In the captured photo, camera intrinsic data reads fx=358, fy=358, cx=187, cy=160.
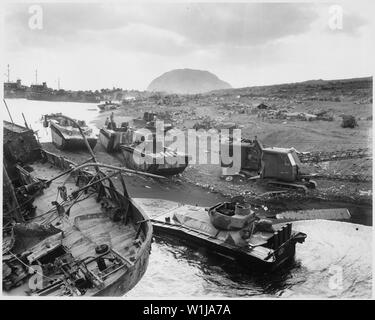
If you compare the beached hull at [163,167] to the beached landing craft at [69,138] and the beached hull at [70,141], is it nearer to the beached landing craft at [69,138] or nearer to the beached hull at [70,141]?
the beached hull at [70,141]

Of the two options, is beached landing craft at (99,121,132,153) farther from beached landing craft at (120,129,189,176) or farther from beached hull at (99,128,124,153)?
beached landing craft at (120,129,189,176)

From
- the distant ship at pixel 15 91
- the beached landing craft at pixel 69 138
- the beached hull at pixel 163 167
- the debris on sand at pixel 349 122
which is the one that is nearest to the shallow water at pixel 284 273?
the beached hull at pixel 163 167

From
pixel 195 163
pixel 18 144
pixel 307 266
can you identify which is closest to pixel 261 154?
pixel 195 163

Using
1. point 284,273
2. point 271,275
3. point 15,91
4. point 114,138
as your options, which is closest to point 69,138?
point 114,138

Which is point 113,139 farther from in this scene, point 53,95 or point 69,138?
point 53,95

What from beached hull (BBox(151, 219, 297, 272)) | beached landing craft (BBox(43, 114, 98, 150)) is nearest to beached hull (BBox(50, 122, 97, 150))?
beached landing craft (BBox(43, 114, 98, 150))

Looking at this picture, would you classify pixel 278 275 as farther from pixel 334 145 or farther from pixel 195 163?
pixel 334 145
